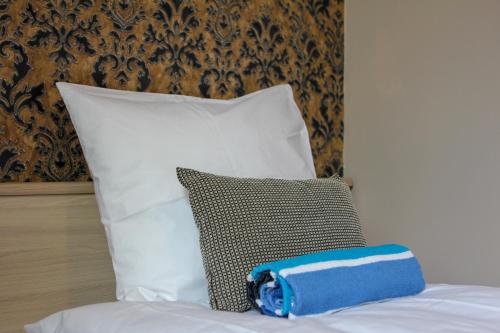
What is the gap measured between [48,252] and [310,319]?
807mm

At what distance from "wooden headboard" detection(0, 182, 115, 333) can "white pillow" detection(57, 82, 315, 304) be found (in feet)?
0.51

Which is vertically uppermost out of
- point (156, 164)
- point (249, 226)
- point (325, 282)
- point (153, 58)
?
point (153, 58)

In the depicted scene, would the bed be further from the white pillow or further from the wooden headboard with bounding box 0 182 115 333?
the white pillow

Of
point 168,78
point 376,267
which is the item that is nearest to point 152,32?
point 168,78

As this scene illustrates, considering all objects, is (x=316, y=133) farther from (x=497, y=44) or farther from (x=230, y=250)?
(x=230, y=250)

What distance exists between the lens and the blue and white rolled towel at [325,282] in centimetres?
118

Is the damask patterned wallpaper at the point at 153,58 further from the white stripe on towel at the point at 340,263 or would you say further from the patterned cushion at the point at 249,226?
the white stripe on towel at the point at 340,263

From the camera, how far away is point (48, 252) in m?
1.60

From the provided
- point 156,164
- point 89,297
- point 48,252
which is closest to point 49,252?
point 48,252

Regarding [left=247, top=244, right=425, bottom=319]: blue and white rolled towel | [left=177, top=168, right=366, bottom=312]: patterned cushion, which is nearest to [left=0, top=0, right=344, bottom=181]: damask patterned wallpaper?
[left=177, top=168, right=366, bottom=312]: patterned cushion

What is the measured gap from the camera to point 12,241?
5.06 feet

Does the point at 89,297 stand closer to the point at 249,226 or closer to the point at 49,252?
the point at 49,252

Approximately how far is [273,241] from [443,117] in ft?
3.71

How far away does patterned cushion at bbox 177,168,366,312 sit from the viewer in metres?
1.30
